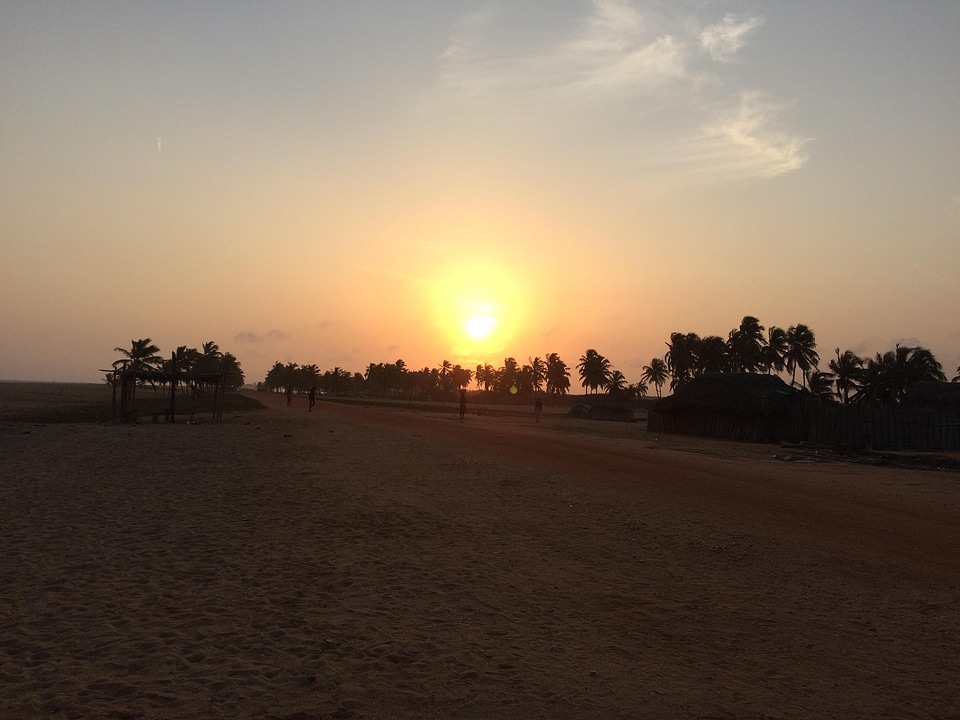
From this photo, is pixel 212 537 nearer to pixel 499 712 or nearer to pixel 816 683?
pixel 499 712

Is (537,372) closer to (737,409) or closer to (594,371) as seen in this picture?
(594,371)

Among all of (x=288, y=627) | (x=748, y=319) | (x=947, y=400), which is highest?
(x=748, y=319)

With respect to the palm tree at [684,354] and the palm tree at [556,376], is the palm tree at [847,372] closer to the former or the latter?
the palm tree at [684,354]

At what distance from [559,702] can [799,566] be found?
5.10 meters

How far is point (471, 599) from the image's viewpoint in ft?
23.6

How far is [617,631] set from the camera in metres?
6.32

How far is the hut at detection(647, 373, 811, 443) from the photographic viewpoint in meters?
31.9

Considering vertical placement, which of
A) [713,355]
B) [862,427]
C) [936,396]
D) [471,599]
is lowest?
[471,599]

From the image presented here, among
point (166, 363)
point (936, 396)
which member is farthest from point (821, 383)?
point (166, 363)

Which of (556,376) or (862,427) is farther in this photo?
(556,376)

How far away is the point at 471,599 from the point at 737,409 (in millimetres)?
29679

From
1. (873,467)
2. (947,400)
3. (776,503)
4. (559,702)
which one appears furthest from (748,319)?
(559,702)

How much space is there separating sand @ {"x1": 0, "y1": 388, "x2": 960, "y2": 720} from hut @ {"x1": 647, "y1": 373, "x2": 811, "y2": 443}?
59.5 ft

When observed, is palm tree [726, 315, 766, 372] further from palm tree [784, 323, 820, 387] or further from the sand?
the sand
